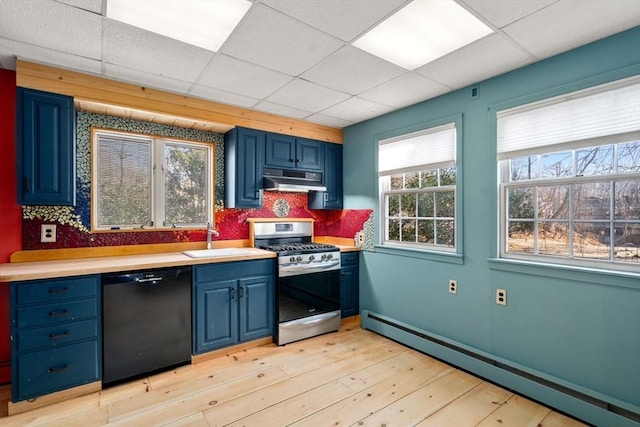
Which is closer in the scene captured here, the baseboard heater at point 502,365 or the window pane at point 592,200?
the baseboard heater at point 502,365

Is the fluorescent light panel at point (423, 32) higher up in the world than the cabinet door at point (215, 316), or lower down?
higher up

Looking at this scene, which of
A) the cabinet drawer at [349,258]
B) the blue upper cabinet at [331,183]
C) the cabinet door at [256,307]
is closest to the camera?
the cabinet door at [256,307]

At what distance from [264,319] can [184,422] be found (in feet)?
4.10

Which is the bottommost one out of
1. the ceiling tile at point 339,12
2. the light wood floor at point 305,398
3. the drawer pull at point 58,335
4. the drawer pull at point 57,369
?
the light wood floor at point 305,398

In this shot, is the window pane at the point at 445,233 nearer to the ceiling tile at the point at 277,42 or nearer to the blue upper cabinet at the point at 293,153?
the blue upper cabinet at the point at 293,153

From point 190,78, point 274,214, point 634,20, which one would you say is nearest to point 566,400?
point 634,20

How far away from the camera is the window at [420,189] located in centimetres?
300

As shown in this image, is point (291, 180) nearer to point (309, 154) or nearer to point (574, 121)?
point (309, 154)

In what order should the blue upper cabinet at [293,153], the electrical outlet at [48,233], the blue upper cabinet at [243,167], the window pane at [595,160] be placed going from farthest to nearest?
the blue upper cabinet at [293,153]
the blue upper cabinet at [243,167]
the electrical outlet at [48,233]
the window pane at [595,160]

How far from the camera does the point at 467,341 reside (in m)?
2.72

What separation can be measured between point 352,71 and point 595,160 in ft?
6.10

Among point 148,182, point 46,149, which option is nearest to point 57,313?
point 46,149

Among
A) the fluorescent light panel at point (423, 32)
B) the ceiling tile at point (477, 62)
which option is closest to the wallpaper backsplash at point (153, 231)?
the ceiling tile at point (477, 62)

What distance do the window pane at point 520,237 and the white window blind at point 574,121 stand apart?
56 centimetres
